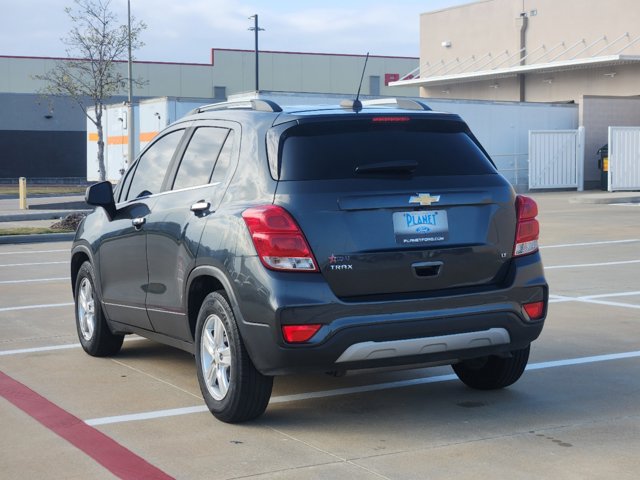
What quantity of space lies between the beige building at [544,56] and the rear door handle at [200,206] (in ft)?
117

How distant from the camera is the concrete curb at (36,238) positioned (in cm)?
2116

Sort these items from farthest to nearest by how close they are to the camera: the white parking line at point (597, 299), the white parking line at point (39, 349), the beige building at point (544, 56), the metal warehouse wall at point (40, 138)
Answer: the metal warehouse wall at point (40, 138), the beige building at point (544, 56), the white parking line at point (597, 299), the white parking line at point (39, 349)

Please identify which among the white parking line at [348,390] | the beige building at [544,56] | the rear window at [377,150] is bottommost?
the white parking line at [348,390]

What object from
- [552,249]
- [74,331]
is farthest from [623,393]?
[552,249]

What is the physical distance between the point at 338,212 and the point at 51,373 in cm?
304

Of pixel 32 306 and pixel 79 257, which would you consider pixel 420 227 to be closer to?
pixel 79 257

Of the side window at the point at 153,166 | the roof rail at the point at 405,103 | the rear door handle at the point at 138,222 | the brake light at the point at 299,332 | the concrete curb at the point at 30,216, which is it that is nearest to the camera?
the brake light at the point at 299,332

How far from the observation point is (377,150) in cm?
629

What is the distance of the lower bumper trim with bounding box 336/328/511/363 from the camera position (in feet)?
19.1

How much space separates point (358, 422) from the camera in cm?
627

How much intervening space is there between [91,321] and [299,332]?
3285 mm

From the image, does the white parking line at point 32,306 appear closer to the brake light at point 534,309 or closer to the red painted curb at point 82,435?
the red painted curb at point 82,435

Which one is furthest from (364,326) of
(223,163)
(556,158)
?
(556,158)

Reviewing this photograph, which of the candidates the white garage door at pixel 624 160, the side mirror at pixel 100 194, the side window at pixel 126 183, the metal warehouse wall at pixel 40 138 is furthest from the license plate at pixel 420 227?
the metal warehouse wall at pixel 40 138
